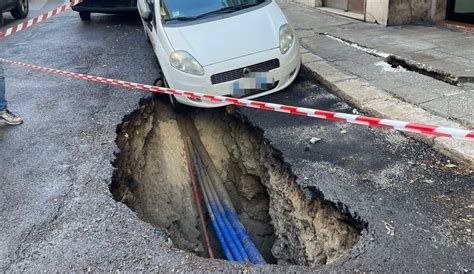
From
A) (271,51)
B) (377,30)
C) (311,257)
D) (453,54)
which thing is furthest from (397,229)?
(377,30)

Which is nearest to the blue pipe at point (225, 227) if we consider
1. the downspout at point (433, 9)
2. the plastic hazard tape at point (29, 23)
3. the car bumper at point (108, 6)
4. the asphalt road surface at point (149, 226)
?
the asphalt road surface at point (149, 226)

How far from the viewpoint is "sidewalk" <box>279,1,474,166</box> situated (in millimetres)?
4723

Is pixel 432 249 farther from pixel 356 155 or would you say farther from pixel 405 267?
pixel 356 155

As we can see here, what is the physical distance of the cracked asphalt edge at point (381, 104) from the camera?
397 centimetres

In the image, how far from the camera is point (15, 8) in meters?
13.6

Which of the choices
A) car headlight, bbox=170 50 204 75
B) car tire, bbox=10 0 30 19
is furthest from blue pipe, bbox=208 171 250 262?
car tire, bbox=10 0 30 19

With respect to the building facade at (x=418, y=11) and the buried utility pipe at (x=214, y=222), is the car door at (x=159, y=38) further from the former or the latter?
the building facade at (x=418, y=11)

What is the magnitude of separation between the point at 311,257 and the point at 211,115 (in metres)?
2.92

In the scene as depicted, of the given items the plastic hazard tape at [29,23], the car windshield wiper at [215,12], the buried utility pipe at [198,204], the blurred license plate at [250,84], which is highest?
the car windshield wiper at [215,12]

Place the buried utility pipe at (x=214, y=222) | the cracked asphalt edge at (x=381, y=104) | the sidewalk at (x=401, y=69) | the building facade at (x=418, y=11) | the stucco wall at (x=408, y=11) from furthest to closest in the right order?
1. the stucco wall at (x=408, y=11)
2. the building facade at (x=418, y=11)
3. the sidewalk at (x=401, y=69)
4. the buried utility pipe at (x=214, y=222)
5. the cracked asphalt edge at (x=381, y=104)

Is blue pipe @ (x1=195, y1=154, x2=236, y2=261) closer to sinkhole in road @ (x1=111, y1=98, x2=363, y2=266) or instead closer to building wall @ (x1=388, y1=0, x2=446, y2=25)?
sinkhole in road @ (x1=111, y1=98, x2=363, y2=266)

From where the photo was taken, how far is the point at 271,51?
546 cm

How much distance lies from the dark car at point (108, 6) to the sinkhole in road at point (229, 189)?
5.89 metres

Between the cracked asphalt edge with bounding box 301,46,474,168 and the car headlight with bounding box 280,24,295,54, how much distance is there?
28.6 inches
